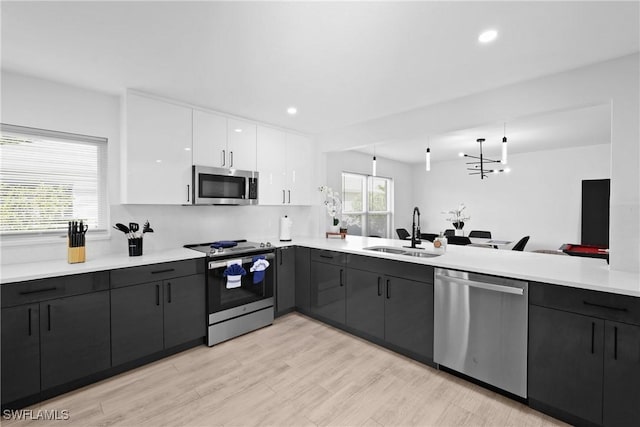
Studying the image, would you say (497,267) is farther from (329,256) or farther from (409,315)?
(329,256)

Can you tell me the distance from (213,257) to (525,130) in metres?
4.69

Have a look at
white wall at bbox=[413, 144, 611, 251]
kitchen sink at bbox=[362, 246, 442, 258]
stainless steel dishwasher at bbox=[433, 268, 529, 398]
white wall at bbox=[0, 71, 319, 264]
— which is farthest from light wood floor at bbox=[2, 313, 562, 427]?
white wall at bbox=[413, 144, 611, 251]

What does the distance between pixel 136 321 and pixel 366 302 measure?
203 cm

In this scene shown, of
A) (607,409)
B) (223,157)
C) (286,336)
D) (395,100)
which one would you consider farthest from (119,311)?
(607,409)

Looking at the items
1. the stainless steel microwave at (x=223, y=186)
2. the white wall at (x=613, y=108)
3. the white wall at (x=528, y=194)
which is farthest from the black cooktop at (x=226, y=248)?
the white wall at (x=528, y=194)

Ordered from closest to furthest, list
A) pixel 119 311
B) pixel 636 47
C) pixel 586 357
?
pixel 586 357, pixel 636 47, pixel 119 311

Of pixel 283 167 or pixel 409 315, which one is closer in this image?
pixel 409 315

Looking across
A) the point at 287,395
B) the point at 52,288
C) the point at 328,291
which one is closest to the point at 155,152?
the point at 52,288

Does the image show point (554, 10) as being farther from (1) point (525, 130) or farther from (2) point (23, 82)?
(2) point (23, 82)

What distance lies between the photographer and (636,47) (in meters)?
1.95

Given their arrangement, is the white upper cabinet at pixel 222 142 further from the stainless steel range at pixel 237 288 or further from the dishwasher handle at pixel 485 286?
the dishwasher handle at pixel 485 286

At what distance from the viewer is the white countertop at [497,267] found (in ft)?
5.95

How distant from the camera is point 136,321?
241cm

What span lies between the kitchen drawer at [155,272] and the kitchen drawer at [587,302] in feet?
8.87
